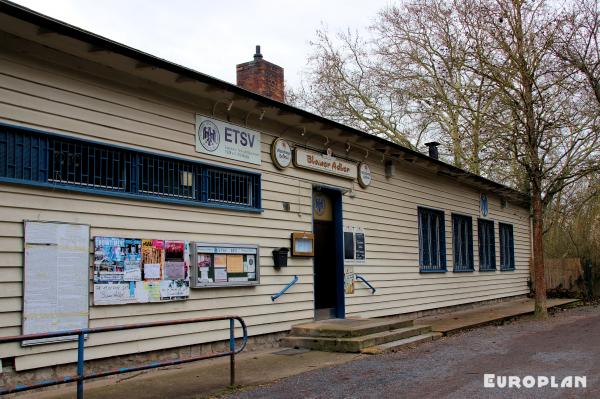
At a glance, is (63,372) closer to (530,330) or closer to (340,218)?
(340,218)

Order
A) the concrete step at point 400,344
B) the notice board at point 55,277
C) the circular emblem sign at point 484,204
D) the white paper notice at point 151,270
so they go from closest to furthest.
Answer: the notice board at point 55,277, the white paper notice at point 151,270, the concrete step at point 400,344, the circular emblem sign at point 484,204

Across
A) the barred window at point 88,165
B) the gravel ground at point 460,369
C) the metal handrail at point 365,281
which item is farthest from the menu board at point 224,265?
the metal handrail at point 365,281

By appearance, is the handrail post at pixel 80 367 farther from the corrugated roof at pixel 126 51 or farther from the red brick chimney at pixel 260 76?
the red brick chimney at pixel 260 76

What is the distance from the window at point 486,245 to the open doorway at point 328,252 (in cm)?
795

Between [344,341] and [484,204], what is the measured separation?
11.2 m

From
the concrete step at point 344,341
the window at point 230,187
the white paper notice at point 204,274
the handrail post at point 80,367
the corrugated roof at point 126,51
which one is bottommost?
the concrete step at point 344,341

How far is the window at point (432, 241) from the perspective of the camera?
1564 cm

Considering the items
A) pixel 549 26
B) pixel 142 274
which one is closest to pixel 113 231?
pixel 142 274

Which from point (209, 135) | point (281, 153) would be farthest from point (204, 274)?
point (281, 153)

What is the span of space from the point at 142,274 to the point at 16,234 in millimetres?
1792

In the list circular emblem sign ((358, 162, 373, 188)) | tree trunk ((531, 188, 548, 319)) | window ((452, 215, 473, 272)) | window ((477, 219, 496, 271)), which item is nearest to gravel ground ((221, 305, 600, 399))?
tree trunk ((531, 188, 548, 319))

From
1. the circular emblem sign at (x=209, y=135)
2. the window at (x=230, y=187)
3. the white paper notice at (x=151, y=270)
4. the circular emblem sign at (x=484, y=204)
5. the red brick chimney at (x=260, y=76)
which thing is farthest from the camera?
the circular emblem sign at (x=484, y=204)

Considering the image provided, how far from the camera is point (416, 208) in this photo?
50.3 feet

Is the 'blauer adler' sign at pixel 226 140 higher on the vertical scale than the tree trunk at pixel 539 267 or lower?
higher
